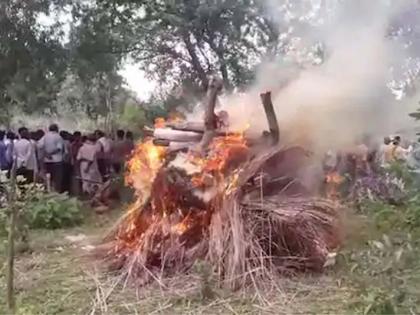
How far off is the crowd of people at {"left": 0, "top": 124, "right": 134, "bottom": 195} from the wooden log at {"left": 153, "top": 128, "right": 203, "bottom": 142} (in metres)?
4.33

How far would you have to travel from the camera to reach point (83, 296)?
554cm

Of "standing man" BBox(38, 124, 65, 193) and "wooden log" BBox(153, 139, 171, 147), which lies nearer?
"wooden log" BBox(153, 139, 171, 147)

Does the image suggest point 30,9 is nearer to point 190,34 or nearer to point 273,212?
point 190,34

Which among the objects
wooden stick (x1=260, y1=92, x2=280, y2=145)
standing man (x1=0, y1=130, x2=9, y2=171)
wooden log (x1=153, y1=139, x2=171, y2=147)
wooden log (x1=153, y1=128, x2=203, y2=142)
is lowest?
standing man (x1=0, y1=130, x2=9, y2=171)

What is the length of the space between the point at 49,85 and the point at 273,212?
773 cm

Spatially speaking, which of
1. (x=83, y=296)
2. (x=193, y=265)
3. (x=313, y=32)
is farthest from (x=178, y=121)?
(x=313, y=32)

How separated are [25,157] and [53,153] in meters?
0.73

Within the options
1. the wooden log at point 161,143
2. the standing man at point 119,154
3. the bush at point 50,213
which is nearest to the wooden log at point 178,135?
the wooden log at point 161,143

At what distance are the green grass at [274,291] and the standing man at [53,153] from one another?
5266 mm

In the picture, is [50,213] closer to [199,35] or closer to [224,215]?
[224,215]

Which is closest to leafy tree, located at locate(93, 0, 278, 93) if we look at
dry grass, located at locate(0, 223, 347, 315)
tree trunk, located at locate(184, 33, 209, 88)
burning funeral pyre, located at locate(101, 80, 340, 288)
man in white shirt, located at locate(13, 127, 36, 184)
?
tree trunk, located at locate(184, 33, 209, 88)

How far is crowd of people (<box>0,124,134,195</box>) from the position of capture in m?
11.2

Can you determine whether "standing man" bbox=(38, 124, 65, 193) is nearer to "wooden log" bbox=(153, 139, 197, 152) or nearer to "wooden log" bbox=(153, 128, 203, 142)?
"wooden log" bbox=(153, 128, 203, 142)

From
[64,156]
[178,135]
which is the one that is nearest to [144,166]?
[178,135]
